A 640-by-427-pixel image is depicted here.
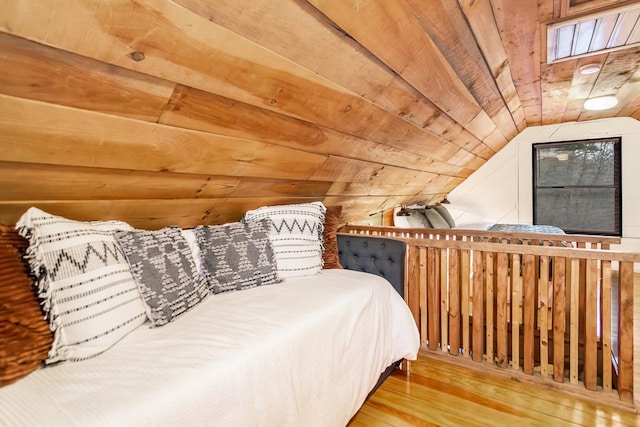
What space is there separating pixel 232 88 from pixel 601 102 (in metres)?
3.58

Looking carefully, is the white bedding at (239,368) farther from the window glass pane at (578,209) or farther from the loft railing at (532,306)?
the window glass pane at (578,209)

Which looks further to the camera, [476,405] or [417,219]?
[417,219]

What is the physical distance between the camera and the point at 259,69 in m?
1.22

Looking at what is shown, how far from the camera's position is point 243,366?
100cm

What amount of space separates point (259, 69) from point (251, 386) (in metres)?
1.09

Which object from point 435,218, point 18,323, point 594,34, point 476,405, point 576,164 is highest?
point 594,34

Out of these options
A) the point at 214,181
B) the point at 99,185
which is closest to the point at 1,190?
the point at 99,185

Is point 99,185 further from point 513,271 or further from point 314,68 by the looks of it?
point 513,271

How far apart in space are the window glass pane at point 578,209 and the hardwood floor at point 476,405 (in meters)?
3.30

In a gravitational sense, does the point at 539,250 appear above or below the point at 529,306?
above

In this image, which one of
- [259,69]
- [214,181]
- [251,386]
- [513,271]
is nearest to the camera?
[251,386]

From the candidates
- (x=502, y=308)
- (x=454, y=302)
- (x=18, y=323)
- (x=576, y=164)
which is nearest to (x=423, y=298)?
(x=454, y=302)

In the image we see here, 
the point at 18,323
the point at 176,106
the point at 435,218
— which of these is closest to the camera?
the point at 18,323

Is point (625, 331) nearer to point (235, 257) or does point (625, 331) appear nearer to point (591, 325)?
point (591, 325)
